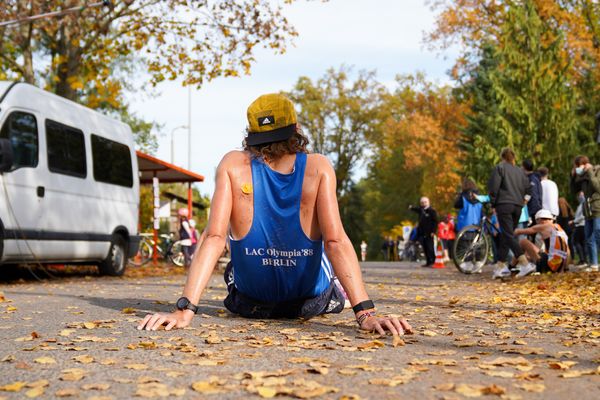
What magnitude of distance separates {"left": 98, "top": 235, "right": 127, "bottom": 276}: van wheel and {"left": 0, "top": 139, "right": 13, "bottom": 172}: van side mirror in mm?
3903

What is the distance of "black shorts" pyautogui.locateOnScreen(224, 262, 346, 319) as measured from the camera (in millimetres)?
5992

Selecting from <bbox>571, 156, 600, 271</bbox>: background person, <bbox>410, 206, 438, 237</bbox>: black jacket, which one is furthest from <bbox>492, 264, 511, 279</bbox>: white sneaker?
<bbox>410, 206, 438, 237</bbox>: black jacket

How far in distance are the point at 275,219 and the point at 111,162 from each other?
9.98 meters

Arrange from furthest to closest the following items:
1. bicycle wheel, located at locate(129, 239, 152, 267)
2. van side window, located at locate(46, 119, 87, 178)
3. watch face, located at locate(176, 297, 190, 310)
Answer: bicycle wheel, located at locate(129, 239, 152, 267), van side window, located at locate(46, 119, 87, 178), watch face, located at locate(176, 297, 190, 310)

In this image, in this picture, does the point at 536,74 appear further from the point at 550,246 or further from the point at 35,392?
the point at 35,392

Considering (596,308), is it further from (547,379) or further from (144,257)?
(144,257)

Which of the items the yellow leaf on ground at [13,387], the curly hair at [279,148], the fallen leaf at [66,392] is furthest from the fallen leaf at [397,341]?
the yellow leaf on ground at [13,387]

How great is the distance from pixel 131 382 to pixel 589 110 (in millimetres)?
36069

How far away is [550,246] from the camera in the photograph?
13766 mm

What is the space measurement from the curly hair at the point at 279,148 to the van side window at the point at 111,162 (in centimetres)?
922

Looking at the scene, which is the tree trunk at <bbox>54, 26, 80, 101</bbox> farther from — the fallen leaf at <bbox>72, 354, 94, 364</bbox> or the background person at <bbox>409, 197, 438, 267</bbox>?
the fallen leaf at <bbox>72, 354, 94, 364</bbox>

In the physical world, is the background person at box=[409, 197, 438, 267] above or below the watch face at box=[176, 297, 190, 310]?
above

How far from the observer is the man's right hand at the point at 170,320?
16.6 feet

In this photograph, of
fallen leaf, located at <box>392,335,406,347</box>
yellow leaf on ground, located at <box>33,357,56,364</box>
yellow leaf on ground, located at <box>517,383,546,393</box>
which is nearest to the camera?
yellow leaf on ground, located at <box>517,383,546,393</box>
